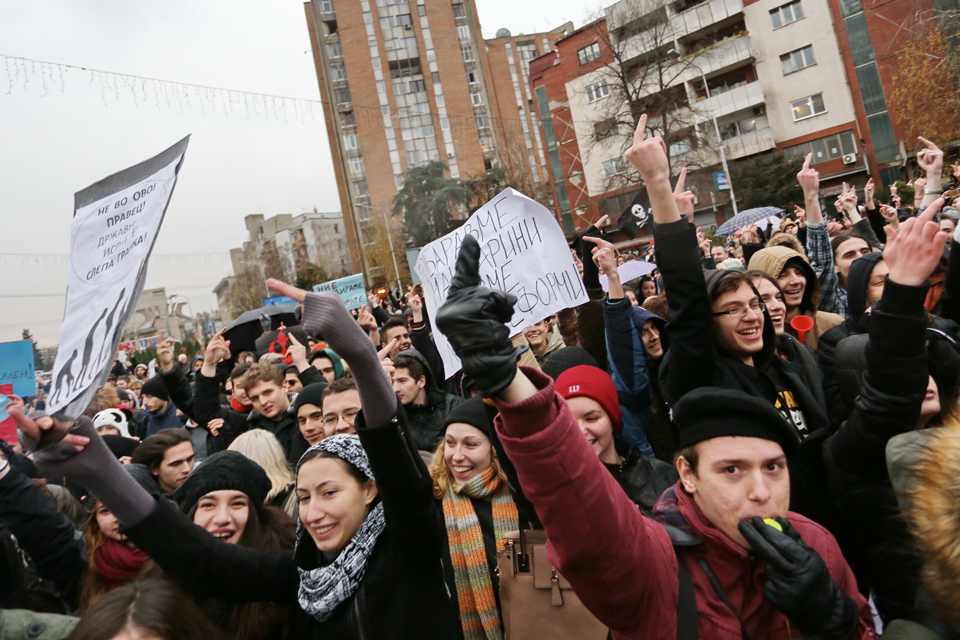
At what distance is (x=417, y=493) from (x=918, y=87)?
26.0 metres

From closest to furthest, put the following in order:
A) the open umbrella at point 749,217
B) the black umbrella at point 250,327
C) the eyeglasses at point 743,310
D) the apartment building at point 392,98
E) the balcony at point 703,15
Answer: the eyeglasses at point 743,310
the black umbrella at point 250,327
the open umbrella at point 749,217
the balcony at point 703,15
the apartment building at point 392,98

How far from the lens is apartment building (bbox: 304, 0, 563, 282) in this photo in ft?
189

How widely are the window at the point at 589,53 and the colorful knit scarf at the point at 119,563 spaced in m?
41.1

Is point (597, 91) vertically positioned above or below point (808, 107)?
above

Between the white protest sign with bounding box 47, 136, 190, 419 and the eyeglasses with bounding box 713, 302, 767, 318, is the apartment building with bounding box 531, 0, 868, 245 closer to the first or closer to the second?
the eyeglasses with bounding box 713, 302, 767, 318

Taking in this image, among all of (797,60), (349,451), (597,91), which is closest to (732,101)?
(797,60)

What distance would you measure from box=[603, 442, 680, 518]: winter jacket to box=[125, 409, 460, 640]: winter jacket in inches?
30.7

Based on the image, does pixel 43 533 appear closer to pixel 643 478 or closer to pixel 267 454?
pixel 267 454

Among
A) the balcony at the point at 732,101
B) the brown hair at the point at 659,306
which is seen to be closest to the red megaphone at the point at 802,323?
the brown hair at the point at 659,306

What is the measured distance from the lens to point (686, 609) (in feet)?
4.96

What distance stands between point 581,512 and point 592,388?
4.28 ft

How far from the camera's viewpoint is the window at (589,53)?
38.7 m

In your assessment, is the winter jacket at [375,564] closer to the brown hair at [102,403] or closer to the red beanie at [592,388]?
the red beanie at [592,388]

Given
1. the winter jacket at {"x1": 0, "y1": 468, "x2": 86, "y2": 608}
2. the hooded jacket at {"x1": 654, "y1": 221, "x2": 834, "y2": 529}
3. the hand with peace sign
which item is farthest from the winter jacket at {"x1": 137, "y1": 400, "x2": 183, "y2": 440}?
the hand with peace sign
